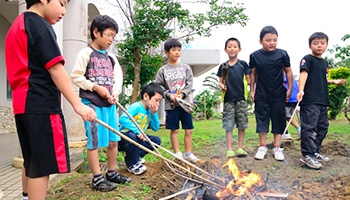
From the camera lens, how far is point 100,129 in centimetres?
314

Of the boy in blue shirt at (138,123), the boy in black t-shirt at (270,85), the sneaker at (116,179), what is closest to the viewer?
the sneaker at (116,179)

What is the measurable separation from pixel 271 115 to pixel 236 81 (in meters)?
0.79

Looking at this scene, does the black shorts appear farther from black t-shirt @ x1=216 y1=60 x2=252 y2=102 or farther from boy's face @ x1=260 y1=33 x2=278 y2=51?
boy's face @ x1=260 y1=33 x2=278 y2=51

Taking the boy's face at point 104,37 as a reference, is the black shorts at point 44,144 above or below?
below

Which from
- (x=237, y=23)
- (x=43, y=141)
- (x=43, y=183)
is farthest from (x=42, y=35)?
(x=237, y=23)

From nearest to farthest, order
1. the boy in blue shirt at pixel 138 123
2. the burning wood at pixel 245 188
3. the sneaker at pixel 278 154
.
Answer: the burning wood at pixel 245 188
the boy in blue shirt at pixel 138 123
the sneaker at pixel 278 154

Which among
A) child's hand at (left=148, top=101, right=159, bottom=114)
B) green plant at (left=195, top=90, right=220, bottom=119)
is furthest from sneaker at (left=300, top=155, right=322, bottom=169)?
green plant at (left=195, top=90, right=220, bottom=119)

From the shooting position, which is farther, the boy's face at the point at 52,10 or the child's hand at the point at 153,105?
the child's hand at the point at 153,105

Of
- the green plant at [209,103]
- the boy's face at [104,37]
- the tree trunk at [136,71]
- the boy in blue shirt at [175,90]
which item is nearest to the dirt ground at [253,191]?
the boy in blue shirt at [175,90]

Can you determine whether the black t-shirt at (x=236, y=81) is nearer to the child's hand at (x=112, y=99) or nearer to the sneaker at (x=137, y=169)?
the sneaker at (x=137, y=169)

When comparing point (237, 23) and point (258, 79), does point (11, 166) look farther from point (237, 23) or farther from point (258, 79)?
point (237, 23)

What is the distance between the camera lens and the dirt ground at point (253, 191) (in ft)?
9.96

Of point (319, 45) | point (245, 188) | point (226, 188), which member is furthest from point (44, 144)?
point (319, 45)

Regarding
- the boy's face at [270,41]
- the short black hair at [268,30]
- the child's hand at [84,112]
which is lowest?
the child's hand at [84,112]
